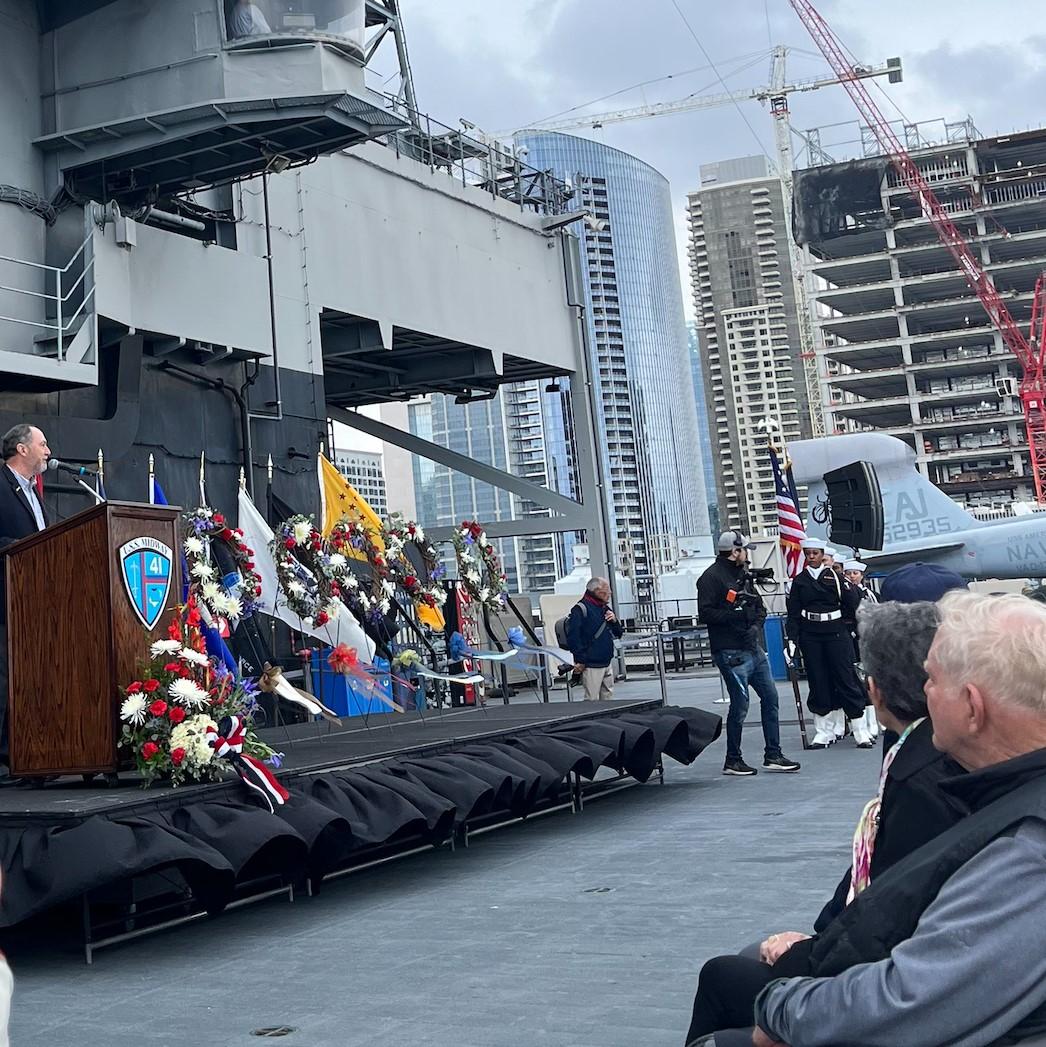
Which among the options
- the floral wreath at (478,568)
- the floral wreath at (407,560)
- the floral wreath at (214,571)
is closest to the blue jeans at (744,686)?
the floral wreath at (478,568)

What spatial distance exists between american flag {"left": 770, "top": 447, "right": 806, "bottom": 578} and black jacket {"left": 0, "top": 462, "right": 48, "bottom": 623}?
27.4ft

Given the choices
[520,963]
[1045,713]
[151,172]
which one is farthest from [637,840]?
[151,172]

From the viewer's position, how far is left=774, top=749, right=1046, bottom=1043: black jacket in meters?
2.21

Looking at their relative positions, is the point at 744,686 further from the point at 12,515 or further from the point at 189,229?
the point at 189,229

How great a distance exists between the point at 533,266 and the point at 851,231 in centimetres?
7305

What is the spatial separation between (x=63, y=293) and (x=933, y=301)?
281 feet

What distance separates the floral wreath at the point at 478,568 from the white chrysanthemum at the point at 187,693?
6167mm

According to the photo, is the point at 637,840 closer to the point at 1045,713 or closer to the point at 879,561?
the point at 1045,713

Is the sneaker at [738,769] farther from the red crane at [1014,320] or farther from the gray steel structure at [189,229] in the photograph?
the red crane at [1014,320]

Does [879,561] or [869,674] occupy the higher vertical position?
[879,561]

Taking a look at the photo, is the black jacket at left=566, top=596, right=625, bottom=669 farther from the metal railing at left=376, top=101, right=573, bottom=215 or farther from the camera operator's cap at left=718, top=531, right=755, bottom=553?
the metal railing at left=376, top=101, right=573, bottom=215

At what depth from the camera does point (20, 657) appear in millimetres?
6676

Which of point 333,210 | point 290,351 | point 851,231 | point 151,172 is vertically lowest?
point 290,351

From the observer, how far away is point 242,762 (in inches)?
245
